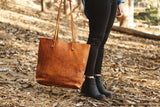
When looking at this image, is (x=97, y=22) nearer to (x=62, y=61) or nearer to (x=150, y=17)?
(x=62, y=61)

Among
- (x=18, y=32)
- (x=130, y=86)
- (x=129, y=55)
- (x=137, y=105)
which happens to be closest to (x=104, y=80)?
(x=130, y=86)

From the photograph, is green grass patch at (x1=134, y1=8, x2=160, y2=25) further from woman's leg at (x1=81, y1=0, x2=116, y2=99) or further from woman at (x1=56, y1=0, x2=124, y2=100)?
woman's leg at (x1=81, y1=0, x2=116, y2=99)

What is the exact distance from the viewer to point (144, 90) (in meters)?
3.49

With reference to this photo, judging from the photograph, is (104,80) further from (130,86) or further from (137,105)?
(137,105)

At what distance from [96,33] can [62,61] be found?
52 cm

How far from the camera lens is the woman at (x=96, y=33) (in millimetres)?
2561

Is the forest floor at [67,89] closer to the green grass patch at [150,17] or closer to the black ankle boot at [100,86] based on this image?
the black ankle boot at [100,86]

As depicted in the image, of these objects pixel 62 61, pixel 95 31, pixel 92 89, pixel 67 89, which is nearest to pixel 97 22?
pixel 95 31

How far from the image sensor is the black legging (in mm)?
2549

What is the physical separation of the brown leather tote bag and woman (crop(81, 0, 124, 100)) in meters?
0.22

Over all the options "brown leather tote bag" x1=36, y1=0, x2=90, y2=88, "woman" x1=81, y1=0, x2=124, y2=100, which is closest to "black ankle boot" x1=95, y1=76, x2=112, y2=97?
"woman" x1=81, y1=0, x2=124, y2=100

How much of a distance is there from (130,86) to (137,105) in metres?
0.84

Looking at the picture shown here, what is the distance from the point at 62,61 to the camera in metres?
2.51

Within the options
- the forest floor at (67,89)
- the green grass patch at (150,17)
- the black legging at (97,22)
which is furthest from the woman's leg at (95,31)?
the green grass patch at (150,17)
